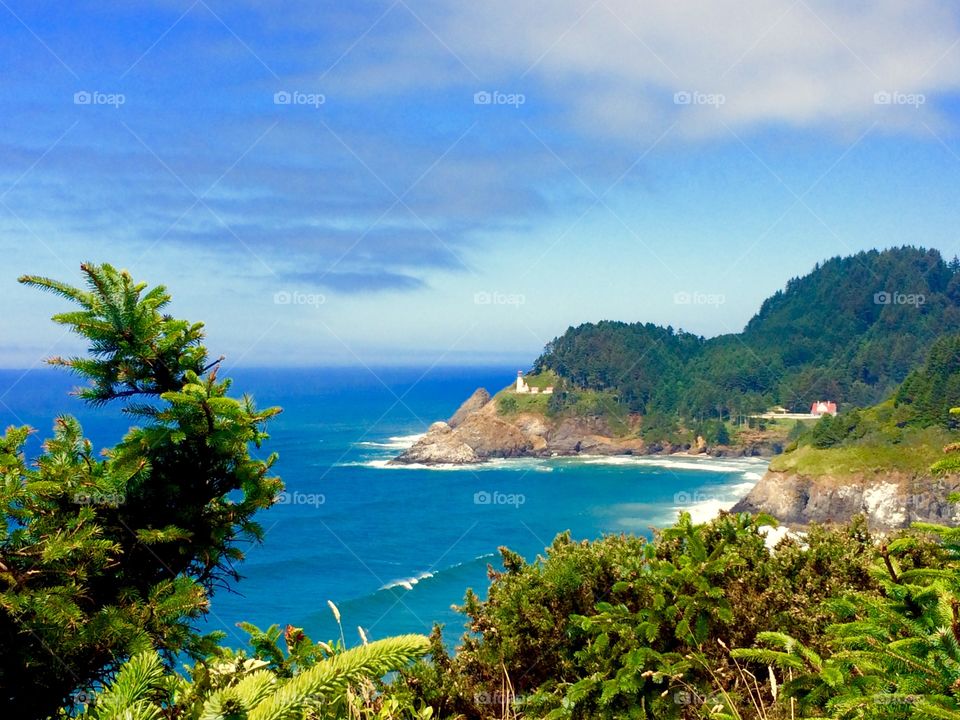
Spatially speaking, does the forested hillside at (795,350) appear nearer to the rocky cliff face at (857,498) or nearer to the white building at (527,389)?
the white building at (527,389)

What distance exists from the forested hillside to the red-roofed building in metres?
1.95

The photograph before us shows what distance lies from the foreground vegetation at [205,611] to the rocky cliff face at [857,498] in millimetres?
68792

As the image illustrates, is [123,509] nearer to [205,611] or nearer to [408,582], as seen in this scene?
[205,611]

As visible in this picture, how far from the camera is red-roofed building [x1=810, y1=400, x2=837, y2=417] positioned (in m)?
123

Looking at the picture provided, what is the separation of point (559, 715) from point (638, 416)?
418 feet

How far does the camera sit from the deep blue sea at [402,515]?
177 feet

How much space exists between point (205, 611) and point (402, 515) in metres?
81.8

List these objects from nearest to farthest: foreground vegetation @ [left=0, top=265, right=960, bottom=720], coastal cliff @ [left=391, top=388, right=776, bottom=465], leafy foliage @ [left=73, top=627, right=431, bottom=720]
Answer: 1. leafy foliage @ [left=73, top=627, right=431, bottom=720]
2. foreground vegetation @ [left=0, top=265, right=960, bottom=720]
3. coastal cliff @ [left=391, top=388, right=776, bottom=465]

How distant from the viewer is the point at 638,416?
429 ft

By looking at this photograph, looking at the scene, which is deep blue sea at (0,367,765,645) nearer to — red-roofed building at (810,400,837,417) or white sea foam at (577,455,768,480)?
white sea foam at (577,455,768,480)

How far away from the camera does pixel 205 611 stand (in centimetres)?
362

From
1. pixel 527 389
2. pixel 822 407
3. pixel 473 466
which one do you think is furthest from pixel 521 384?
pixel 822 407

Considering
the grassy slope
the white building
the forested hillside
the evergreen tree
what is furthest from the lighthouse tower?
the evergreen tree

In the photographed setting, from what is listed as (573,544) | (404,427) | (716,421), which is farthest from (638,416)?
(573,544)
